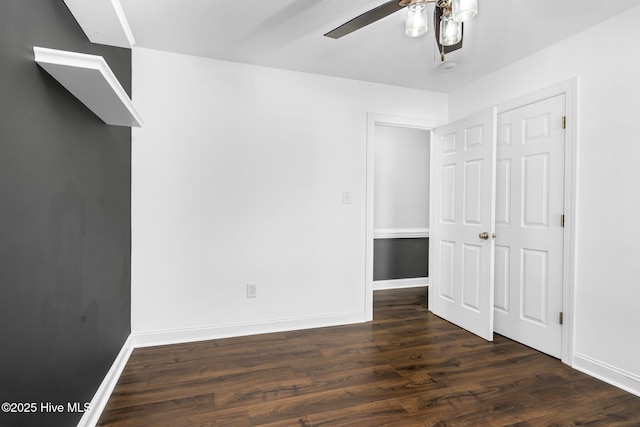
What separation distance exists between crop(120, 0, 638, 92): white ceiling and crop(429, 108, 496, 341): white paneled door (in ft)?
1.82

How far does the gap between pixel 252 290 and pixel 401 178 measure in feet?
9.36

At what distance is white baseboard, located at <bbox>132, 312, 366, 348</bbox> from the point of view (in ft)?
8.71

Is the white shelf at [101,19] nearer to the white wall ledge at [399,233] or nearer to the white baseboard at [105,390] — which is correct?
the white baseboard at [105,390]

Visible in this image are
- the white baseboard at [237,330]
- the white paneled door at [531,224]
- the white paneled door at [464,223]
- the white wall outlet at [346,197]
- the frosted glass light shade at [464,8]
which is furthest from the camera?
the white wall outlet at [346,197]

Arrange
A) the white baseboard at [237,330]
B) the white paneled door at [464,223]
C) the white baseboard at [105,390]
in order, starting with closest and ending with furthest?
the white baseboard at [105,390] → the white baseboard at [237,330] → the white paneled door at [464,223]

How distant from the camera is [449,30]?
1532mm

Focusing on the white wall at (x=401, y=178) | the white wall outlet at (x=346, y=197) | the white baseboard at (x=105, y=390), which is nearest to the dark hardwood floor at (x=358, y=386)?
the white baseboard at (x=105, y=390)

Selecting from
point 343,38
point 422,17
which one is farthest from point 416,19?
point 343,38

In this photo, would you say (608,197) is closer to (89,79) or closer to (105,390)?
(89,79)

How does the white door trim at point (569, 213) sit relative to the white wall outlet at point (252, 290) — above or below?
above

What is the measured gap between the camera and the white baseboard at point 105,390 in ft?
5.36

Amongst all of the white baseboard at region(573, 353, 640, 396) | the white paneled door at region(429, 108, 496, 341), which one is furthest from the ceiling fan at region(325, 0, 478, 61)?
the white baseboard at region(573, 353, 640, 396)

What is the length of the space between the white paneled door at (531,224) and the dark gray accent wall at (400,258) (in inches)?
69.3

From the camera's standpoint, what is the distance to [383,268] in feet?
15.2
